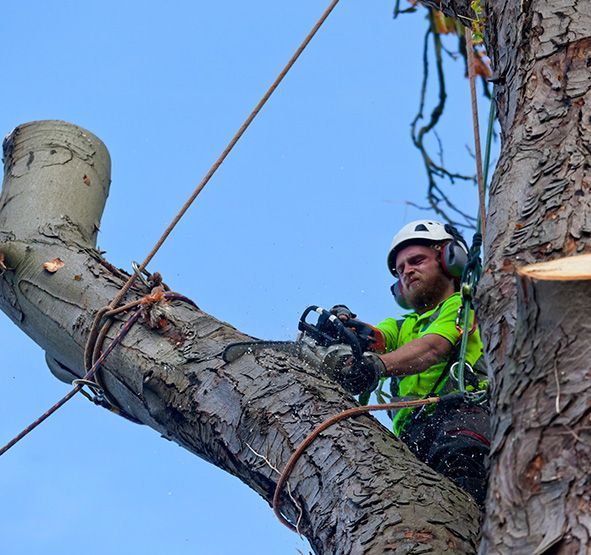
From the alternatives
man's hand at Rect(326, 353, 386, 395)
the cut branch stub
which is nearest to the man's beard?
man's hand at Rect(326, 353, 386, 395)

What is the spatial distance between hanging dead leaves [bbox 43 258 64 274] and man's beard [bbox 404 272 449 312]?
1.70m

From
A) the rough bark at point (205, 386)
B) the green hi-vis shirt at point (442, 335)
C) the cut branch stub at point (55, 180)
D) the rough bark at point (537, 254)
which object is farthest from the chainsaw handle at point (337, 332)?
the rough bark at point (537, 254)

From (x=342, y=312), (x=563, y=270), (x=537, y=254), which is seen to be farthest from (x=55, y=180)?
(x=563, y=270)

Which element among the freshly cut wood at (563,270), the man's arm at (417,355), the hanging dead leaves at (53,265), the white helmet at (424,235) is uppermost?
the white helmet at (424,235)

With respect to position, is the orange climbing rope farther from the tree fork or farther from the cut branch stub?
the tree fork

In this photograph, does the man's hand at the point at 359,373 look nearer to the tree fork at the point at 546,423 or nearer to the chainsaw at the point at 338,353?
the chainsaw at the point at 338,353

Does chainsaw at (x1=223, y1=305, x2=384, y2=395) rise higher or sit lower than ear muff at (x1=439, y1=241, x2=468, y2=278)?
lower

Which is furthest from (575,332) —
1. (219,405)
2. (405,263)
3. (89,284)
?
(405,263)

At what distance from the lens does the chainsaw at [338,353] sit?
3.70m

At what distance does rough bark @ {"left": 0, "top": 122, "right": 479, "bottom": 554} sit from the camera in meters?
2.44

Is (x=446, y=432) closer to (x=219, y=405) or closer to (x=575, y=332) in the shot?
(x=219, y=405)

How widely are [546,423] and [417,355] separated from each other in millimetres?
2098

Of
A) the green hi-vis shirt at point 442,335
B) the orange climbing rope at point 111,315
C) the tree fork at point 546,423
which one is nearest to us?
the tree fork at point 546,423

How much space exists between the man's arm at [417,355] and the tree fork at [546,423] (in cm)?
190
